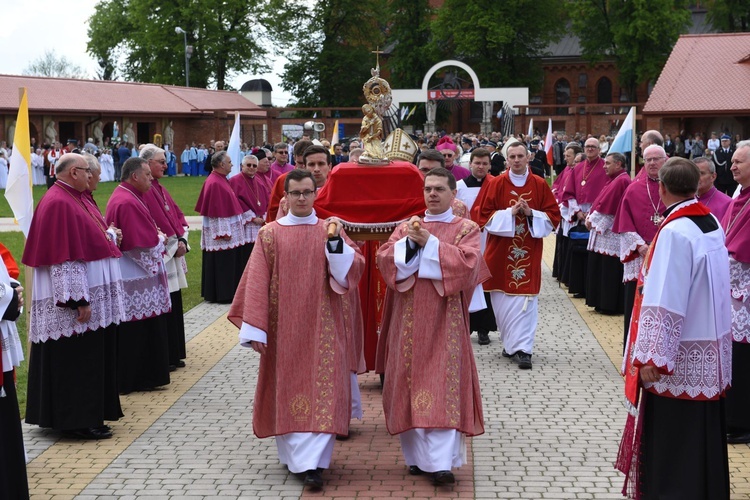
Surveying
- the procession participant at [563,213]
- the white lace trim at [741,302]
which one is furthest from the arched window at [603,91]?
the white lace trim at [741,302]

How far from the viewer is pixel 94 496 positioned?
6043 mm

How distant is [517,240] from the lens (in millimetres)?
9836

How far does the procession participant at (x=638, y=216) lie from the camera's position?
30.1ft

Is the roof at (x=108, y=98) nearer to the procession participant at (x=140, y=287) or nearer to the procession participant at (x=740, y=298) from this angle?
the procession participant at (x=140, y=287)

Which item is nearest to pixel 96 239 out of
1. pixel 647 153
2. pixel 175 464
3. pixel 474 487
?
pixel 175 464

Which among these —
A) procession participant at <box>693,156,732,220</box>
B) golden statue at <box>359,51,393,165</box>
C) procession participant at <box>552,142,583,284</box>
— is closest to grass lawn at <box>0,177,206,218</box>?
procession participant at <box>552,142,583,284</box>

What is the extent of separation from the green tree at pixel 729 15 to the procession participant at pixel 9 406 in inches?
2160

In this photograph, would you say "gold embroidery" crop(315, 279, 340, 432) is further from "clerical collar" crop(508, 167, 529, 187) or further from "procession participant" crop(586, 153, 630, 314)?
"procession participant" crop(586, 153, 630, 314)

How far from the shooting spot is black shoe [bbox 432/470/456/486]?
6098 millimetres

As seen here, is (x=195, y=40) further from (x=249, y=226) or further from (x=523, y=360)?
(x=523, y=360)

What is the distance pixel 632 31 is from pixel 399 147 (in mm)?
49276

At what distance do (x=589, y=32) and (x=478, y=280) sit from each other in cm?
5594

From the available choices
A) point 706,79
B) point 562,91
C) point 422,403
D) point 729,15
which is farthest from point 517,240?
point 562,91

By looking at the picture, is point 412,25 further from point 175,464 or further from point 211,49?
point 175,464
